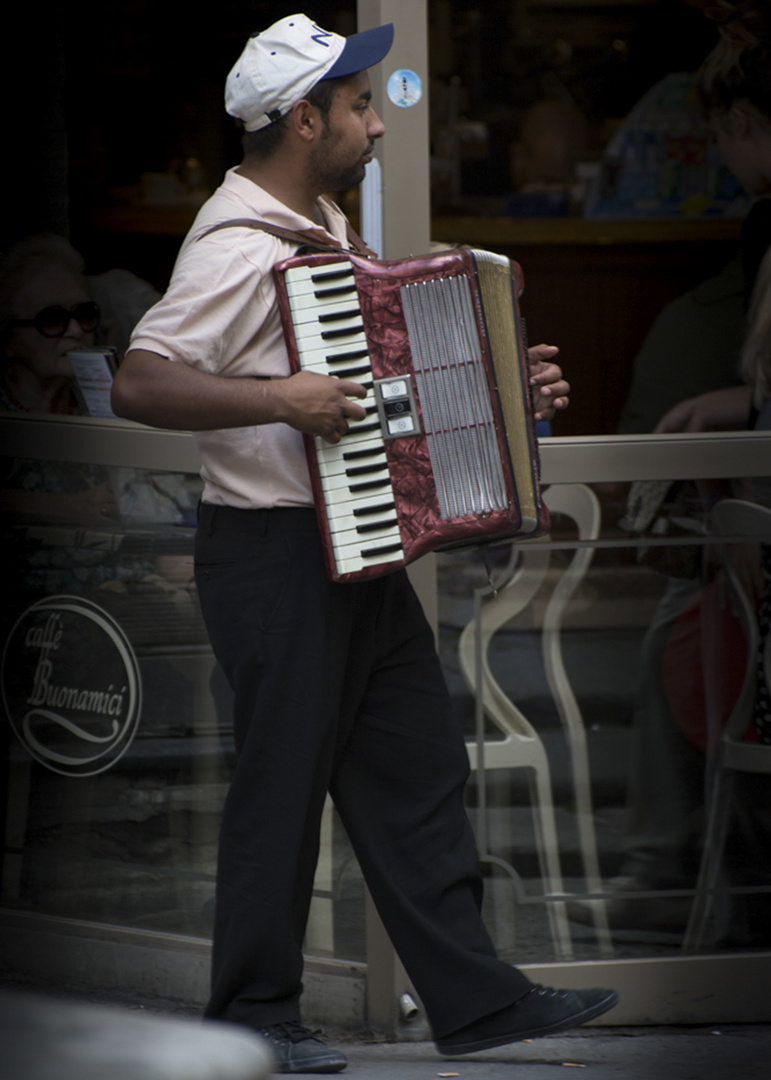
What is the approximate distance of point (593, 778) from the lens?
310 cm

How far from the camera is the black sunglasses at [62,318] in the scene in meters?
3.15

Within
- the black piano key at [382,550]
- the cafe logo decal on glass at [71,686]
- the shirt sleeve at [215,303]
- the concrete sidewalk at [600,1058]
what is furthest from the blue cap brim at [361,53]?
the concrete sidewalk at [600,1058]

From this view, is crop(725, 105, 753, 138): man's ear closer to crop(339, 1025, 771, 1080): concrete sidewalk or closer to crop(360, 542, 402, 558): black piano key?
crop(360, 542, 402, 558): black piano key

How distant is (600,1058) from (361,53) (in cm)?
202

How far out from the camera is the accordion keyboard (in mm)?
2168

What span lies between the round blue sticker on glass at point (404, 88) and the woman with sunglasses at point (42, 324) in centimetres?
88

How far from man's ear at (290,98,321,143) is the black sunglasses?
39.4 inches

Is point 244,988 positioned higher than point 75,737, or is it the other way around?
point 75,737

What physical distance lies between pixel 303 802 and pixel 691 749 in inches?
44.0

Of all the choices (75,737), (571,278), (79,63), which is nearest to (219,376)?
(75,737)

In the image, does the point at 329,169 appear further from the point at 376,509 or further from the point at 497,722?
the point at 497,722

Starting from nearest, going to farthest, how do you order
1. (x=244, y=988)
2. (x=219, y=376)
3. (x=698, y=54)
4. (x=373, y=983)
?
(x=219, y=376) < (x=244, y=988) < (x=373, y=983) < (x=698, y=54)

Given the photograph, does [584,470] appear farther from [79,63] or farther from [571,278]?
[571,278]

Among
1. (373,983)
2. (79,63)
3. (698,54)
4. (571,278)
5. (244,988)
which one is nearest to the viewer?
(244,988)
